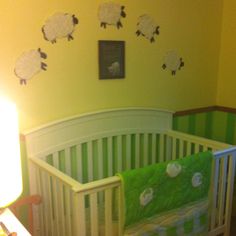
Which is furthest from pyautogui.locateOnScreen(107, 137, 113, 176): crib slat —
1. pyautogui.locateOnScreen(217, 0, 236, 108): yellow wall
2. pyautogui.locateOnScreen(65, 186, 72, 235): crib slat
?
pyautogui.locateOnScreen(217, 0, 236, 108): yellow wall

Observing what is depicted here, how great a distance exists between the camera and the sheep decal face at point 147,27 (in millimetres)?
2219

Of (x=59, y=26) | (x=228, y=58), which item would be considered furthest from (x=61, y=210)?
(x=228, y=58)

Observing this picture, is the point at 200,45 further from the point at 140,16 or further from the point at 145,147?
the point at 145,147

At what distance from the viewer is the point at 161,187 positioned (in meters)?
1.63

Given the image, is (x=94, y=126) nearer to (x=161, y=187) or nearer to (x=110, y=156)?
(x=110, y=156)

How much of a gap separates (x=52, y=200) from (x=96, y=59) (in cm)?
92

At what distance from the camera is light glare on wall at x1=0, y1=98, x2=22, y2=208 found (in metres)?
1.23

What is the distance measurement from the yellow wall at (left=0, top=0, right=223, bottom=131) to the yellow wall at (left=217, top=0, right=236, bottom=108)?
2.3 inches

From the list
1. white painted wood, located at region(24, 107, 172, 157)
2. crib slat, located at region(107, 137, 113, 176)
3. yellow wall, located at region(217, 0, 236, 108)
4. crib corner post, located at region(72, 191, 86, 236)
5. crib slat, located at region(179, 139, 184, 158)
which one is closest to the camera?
crib corner post, located at region(72, 191, 86, 236)

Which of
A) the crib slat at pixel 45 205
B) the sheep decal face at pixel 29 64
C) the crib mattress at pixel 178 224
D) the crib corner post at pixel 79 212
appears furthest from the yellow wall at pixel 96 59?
the crib mattress at pixel 178 224

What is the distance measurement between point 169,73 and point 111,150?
0.77 metres

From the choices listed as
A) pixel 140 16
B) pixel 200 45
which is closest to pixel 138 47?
pixel 140 16

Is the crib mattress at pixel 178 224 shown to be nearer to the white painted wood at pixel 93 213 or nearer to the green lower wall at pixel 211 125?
the white painted wood at pixel 93 213

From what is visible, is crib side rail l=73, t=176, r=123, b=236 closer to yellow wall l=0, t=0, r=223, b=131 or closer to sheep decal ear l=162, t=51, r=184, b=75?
yellow wall l=0, t=0, r=223, b=131
